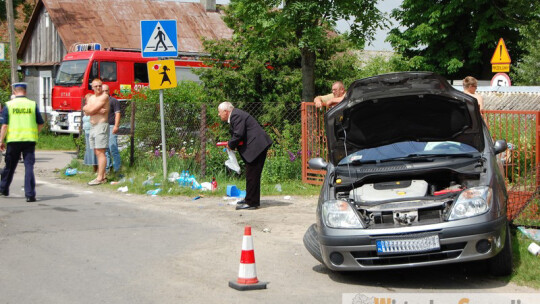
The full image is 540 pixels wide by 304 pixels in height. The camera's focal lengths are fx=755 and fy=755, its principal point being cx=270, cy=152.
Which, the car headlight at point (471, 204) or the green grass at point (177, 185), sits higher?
the car headlight at point (471, 204)

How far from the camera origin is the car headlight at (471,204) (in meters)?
6.55

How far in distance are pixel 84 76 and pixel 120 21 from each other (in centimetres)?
1330

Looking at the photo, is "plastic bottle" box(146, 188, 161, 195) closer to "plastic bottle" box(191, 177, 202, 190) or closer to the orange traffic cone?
"plastic bottle" box(191, 177, 202, 190)

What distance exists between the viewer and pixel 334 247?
6766 mm

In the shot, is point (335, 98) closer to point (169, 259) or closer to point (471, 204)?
point (169, 259)

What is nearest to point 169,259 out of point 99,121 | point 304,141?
point 304,141

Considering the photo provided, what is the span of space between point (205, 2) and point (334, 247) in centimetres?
3652

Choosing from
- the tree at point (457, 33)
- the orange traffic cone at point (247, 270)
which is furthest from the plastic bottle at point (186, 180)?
the tree at point (457, 33)

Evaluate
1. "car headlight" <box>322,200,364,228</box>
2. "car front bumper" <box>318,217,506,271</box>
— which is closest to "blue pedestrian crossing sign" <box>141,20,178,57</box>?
"car headlight" <box>322,200,364,228</box>

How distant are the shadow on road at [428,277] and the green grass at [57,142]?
1972 cm

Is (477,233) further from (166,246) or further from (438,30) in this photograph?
(438,30)

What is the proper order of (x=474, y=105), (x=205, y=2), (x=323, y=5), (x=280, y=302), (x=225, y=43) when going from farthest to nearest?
1. (x=205, y=2)
2. (x=225, y=43)
3. (x=323, y=5)
4. (x=474, y=105)
5. (x=280, y=302)

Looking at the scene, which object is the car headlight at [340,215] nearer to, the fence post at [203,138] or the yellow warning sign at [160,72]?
the yellow warning sign at [160,72]

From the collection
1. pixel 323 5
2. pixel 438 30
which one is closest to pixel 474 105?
pixel 323 5
